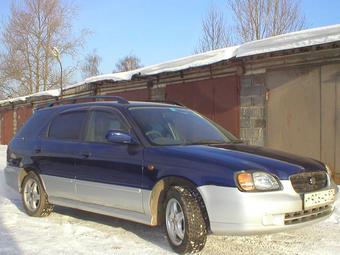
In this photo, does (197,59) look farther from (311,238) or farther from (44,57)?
(44,57)

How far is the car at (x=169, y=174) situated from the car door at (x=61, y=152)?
0.5 inches

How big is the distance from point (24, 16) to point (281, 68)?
1263 inches

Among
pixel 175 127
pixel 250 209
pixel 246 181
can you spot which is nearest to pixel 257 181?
pixel 246 181

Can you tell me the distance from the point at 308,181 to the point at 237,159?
0.75 metres

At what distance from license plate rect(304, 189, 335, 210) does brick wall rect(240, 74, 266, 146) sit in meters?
5.67

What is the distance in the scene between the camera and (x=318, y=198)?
4.98 metres

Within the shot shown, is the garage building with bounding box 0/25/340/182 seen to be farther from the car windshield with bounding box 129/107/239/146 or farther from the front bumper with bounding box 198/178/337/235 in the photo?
the front bumper with bounding box 198/178/337/235

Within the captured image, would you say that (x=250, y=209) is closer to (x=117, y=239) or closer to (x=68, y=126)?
(x=117, y=239)

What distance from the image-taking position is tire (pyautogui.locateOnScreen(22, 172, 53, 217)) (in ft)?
23.2

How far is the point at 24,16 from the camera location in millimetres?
38531

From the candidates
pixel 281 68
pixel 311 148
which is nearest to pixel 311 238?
pixel 311 148

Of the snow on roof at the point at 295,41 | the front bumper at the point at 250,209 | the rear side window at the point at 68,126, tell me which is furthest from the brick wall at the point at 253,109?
the front bumper at the point at 250,209

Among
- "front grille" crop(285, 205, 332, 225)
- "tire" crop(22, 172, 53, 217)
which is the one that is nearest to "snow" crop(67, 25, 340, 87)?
"front grille" crop(285, 205, 332, 225)

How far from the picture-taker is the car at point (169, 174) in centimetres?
464
